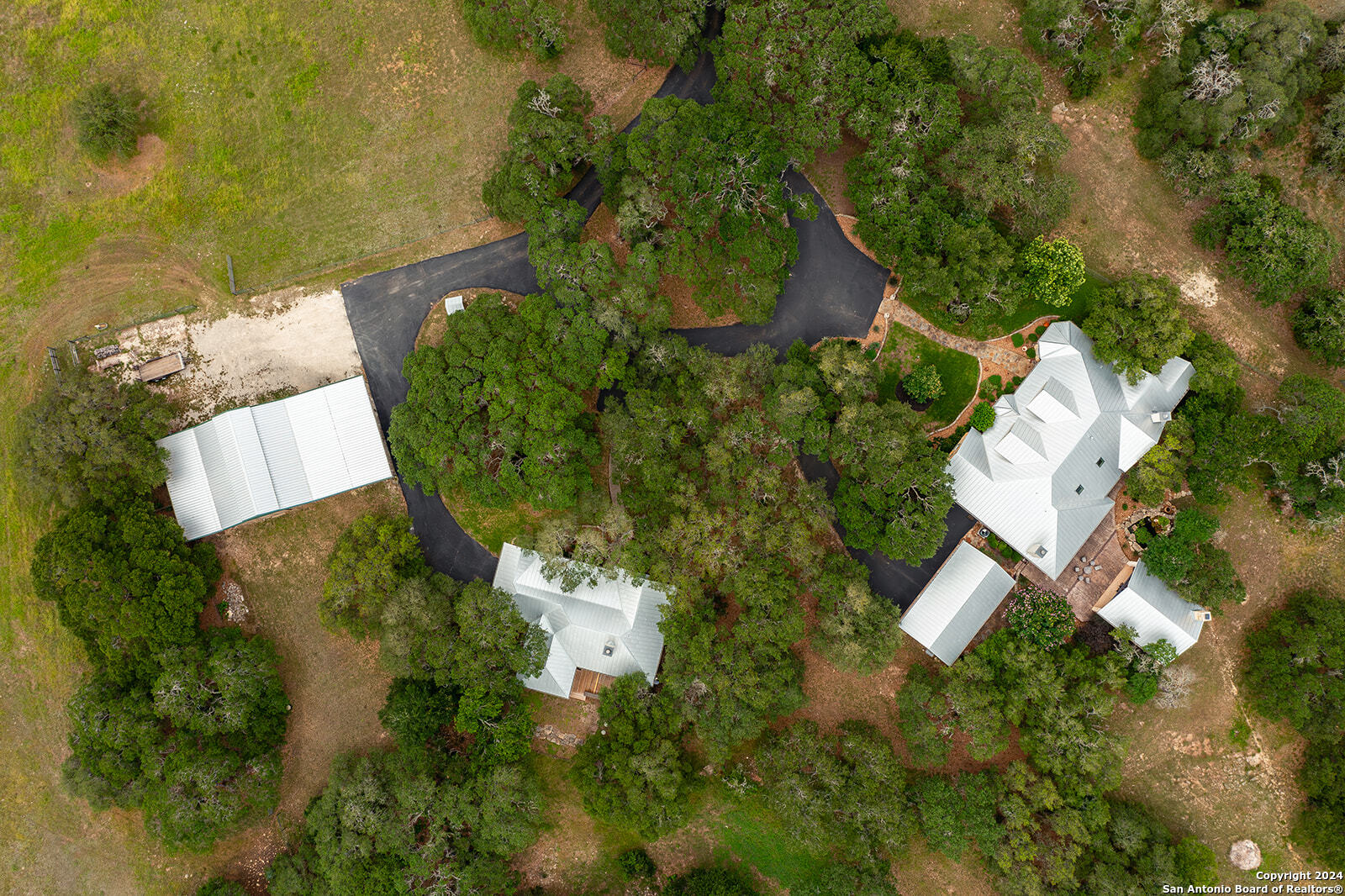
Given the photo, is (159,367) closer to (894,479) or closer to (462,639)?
(462,639)

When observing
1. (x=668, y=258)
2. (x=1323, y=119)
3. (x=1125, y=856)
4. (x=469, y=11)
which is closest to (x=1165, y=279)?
(x=1323, y=119)

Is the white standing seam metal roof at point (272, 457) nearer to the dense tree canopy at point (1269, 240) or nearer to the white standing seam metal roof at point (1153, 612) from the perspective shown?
the white standing seam metal roof at point (1153, 612)

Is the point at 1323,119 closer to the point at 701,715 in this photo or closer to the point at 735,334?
the point at 735,334

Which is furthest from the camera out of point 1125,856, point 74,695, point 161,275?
point 161,275

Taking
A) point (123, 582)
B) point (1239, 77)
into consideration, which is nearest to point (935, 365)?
point (1239, 77)

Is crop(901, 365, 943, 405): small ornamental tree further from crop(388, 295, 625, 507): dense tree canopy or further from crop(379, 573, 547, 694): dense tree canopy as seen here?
crop(379, 573, 547, 694): dense tree canopy

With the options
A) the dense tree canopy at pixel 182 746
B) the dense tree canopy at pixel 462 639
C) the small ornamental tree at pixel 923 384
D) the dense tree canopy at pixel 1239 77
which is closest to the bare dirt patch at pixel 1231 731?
the small ornamental tree at pixel 923 384
